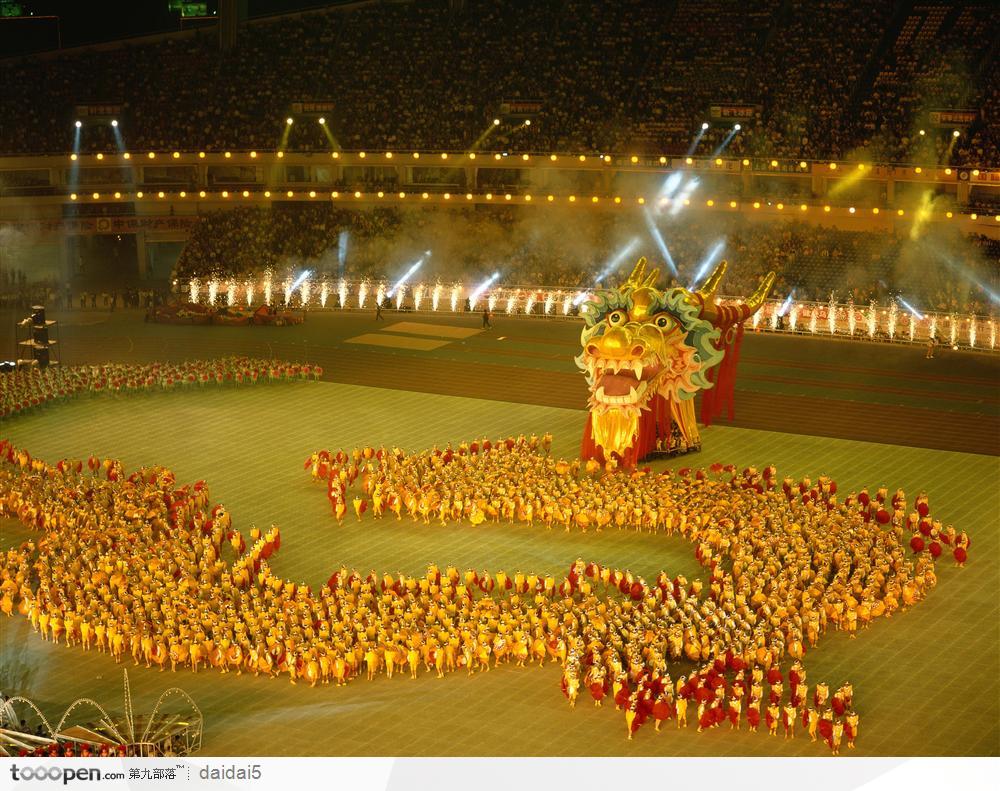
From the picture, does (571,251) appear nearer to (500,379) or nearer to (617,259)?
(617,259)

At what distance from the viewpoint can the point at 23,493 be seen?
1164 inches

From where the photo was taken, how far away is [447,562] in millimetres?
27281

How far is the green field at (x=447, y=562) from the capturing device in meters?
20.7

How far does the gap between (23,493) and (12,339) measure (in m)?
18.6

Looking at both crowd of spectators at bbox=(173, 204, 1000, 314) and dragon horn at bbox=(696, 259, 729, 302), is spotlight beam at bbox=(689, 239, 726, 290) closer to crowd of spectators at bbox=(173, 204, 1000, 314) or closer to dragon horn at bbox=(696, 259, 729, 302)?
crowd of spectators at bbox=(173, 204, 1000, 314)

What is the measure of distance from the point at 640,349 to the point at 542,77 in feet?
97.3

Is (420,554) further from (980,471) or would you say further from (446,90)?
(446,90)

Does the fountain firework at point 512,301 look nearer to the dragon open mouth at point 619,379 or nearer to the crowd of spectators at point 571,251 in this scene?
the crowd of spectators at point 571,251

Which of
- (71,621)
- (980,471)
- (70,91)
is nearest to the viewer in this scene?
(71,621)

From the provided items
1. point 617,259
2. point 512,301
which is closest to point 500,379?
point 512,301

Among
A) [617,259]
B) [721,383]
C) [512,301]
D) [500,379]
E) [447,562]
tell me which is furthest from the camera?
[617,259]

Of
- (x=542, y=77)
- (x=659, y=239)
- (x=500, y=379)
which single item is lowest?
(x=500, y=379)

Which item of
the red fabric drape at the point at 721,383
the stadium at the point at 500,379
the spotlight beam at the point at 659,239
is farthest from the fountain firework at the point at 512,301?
the red fabric drape at the point at 721,383

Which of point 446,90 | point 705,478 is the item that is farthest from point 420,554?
point 446,90
